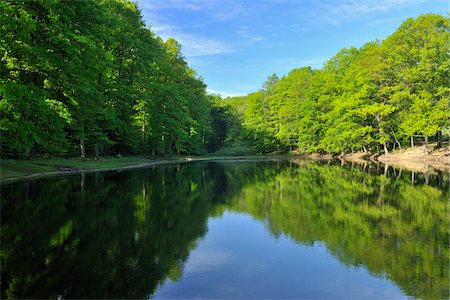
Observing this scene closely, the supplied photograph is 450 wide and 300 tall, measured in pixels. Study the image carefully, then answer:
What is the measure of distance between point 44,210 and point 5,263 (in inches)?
240

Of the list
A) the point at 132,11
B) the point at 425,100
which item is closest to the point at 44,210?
the point at 132,11

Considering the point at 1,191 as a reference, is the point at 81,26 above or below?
above

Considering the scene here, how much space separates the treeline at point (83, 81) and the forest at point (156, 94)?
88mm

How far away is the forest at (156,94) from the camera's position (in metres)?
22.0

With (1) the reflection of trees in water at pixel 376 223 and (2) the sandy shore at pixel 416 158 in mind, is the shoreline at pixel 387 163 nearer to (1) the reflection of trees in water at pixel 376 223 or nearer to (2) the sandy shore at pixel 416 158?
(2) the sandy shore at pixel 416 158

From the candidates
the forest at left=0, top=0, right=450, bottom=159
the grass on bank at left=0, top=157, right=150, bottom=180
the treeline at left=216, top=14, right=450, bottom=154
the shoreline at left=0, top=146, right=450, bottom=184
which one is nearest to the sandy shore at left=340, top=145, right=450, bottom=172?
the shoreline at left=0, top=146, right=450, bottom=184

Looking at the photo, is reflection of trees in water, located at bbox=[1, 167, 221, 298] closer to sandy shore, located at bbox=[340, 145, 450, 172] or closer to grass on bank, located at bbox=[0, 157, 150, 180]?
grass on bank, located at bbox=[0, 157, 150, 180]

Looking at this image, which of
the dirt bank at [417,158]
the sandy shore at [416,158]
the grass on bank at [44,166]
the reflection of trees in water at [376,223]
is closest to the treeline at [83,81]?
the grass on bank at [44,166]

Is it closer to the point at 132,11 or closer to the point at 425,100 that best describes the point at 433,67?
the point at 425,100

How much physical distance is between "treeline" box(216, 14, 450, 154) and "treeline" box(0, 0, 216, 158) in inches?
931

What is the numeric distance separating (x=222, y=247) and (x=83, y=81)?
18584mm

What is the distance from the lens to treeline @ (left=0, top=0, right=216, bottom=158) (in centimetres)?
2019

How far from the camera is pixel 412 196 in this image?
1748cm

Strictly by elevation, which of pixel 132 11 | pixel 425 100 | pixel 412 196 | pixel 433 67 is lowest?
pixel 412 196
